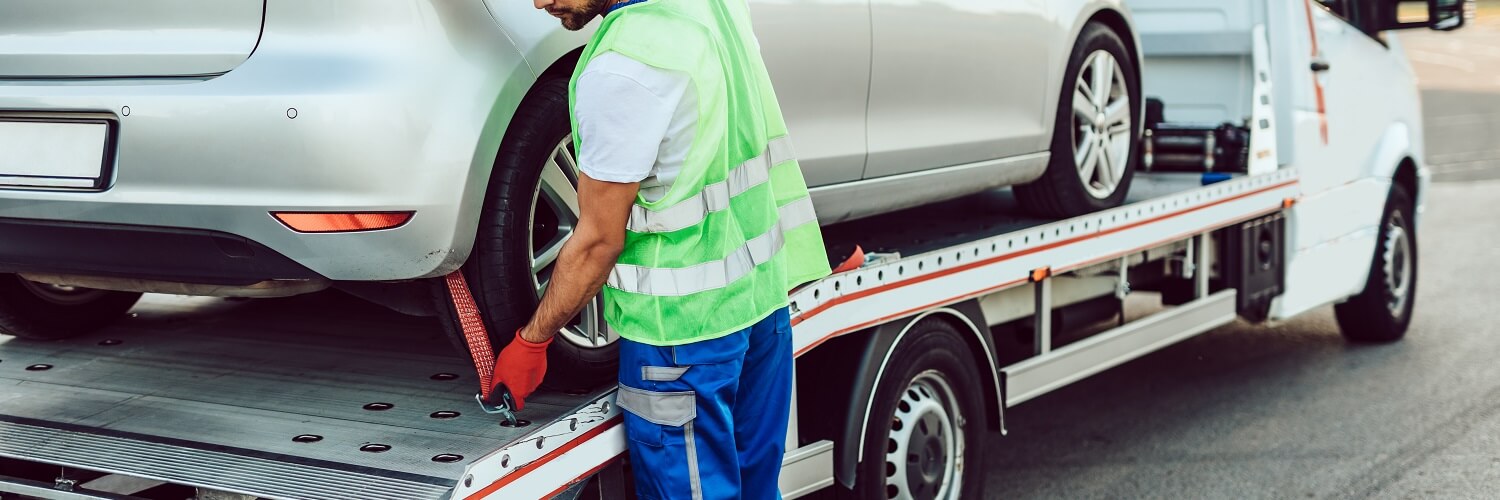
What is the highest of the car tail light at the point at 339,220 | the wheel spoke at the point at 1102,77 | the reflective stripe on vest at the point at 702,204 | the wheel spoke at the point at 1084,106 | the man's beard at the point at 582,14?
the wheel spoke at the point at 1102,77

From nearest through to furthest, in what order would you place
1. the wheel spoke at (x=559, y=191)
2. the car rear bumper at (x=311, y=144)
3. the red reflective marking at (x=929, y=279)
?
the car rear bumper at (x=311, y=144) → the wheel spoke at (x=559, y=191) → the red reflective marking at (x=929, y=279)

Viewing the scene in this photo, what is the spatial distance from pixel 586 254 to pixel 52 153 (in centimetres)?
103

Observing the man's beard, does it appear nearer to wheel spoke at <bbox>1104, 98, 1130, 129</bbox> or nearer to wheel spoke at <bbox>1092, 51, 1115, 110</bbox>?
wheel spoke at <bbox>1092, 51, 1115, 110</bbox>

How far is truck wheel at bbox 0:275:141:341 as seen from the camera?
3.69 m

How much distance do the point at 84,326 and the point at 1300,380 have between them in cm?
475

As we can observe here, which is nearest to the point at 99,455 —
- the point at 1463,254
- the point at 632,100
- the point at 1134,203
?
the point at 632,100

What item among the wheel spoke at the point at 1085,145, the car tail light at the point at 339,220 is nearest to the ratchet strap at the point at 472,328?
the car tail light at the point at 339,220

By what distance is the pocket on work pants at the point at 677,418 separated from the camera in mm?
2777

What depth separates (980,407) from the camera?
13.4ft

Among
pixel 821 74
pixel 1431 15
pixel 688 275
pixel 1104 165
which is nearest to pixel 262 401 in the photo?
pixel 688 275

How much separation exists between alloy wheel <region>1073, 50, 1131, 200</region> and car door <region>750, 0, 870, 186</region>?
4.04ft

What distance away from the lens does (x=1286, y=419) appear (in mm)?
5598

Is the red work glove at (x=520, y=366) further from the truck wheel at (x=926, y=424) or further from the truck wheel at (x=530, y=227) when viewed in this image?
the truck wheel at (x=926, y=424)

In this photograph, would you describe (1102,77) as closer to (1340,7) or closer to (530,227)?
(1340,7)
